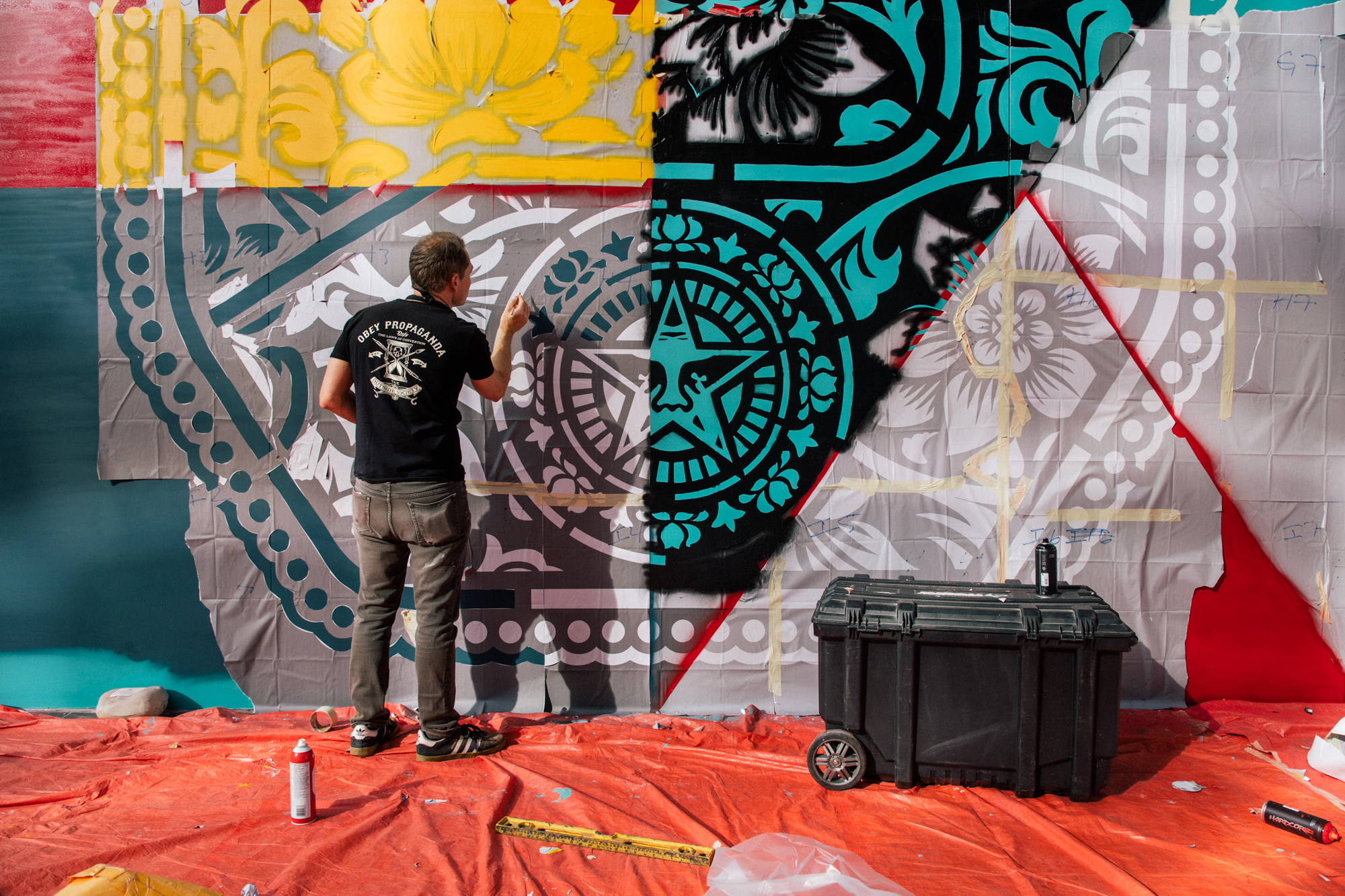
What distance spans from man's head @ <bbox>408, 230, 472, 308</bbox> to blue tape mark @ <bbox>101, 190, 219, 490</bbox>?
1.38 meters

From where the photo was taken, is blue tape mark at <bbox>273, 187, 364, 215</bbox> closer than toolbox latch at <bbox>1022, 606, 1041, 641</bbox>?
No

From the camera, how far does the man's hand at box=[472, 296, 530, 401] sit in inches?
116

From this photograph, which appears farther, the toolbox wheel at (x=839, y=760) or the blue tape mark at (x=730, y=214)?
the blue tape mark at (x=730, y=214)

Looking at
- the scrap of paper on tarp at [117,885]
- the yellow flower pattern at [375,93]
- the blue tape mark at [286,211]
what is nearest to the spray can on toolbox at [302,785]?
the scrap of paper on tarp at [117,885]

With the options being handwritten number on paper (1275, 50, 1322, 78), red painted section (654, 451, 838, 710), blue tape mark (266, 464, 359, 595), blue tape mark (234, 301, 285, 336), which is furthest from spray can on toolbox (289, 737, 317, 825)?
handwritten number on paper (1275, 50, 1322, 78)

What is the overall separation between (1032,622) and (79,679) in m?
3.89

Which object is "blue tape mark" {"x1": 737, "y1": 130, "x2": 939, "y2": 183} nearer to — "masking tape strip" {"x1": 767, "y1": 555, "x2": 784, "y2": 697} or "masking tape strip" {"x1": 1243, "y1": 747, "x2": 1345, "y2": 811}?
"masking tape strip" {"x1": 767, "y1": 555, "x2": 784, "y2": 697}

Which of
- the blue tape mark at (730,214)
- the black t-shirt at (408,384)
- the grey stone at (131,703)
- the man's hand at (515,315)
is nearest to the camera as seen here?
the black t-shirt at (408,384)

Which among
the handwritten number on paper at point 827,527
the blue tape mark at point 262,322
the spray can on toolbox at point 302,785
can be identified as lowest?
the spray can on toolbox at point 302,785

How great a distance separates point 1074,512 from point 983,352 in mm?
812

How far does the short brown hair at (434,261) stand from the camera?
2861 millimetres

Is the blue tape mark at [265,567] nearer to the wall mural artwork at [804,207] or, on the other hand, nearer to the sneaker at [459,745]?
the sneaker at [459,745]

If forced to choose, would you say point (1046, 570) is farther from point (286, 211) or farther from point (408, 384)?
point (286, 211)

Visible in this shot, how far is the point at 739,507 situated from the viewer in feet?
11.0
